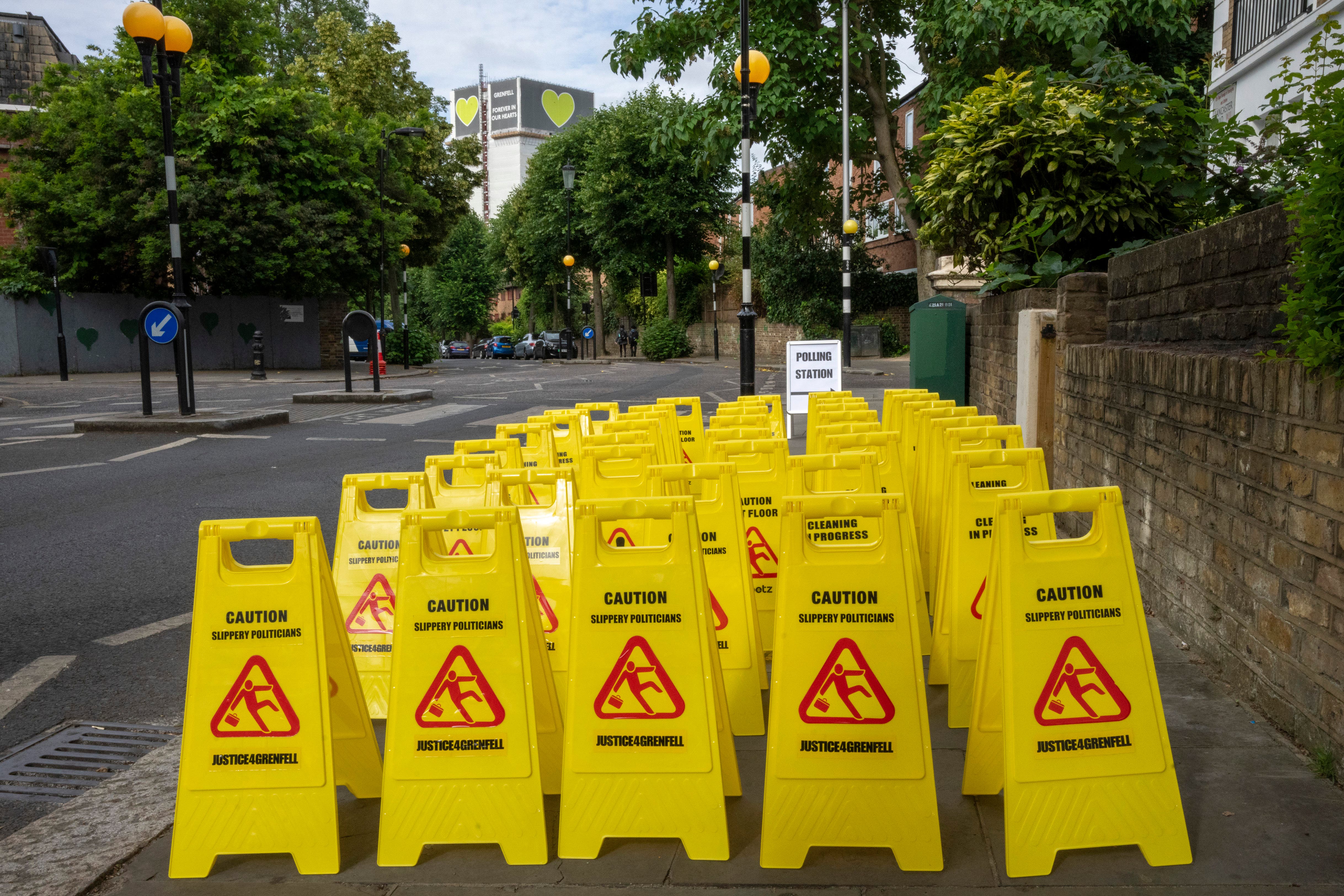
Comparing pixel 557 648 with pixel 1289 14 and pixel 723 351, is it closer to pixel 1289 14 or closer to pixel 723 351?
pixel 1289 14

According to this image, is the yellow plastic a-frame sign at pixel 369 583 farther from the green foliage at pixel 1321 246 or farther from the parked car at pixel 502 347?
the parked car at pixel 502 347

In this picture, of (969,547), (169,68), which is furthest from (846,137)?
(969,547)

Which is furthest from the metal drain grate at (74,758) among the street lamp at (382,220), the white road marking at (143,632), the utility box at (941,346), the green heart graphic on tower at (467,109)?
the green heart graphic on tower at (467,109)

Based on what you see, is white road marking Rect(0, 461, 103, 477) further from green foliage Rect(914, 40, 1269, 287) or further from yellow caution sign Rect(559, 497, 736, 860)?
yellow caution sign Rect(559, 497, 736, 860)

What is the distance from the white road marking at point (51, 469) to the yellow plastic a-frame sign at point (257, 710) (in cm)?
903

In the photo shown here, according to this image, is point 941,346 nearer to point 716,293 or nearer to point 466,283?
point 716,293

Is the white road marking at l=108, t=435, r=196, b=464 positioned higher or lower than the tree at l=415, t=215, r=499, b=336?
lower

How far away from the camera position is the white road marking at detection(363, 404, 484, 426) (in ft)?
52.2

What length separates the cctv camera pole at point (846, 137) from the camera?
2369 centimetres

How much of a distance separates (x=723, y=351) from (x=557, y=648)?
1882 inches

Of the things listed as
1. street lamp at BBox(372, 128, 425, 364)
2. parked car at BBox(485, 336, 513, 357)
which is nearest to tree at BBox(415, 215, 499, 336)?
parked car at BBox(485, 336, 513, 357)

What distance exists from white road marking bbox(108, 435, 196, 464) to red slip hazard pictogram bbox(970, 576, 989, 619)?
1019cm

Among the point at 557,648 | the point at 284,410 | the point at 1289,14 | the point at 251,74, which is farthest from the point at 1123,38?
the point at 557,648

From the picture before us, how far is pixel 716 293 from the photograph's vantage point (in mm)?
48438
